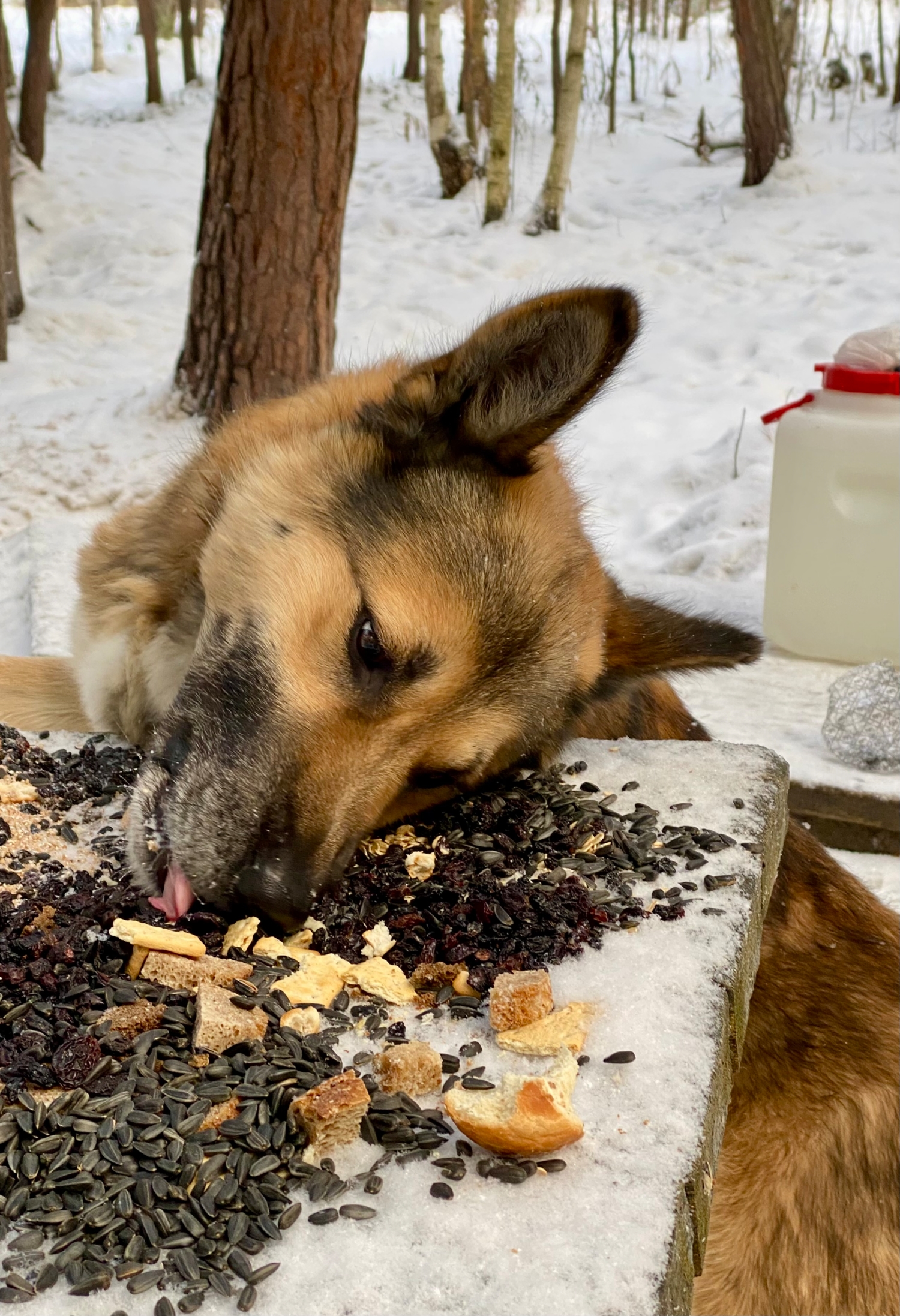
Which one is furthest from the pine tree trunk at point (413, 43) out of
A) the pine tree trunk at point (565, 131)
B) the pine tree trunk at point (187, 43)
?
the pine tree trunk at point (565, 131)

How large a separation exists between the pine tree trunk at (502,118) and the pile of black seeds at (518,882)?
1019 centimetres

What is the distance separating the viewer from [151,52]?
1631 centimetres

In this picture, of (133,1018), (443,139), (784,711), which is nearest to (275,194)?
(784,711)

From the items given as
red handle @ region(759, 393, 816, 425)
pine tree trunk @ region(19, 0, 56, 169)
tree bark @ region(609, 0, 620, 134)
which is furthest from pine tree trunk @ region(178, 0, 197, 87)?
red handle @ region(759, 393, 816, 425)

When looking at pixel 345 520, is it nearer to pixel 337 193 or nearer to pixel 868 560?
pixel 868 560

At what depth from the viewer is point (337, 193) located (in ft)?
19.9

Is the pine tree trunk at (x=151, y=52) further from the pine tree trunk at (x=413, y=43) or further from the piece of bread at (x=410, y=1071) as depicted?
the piece of bread at (x=410, y=1071)

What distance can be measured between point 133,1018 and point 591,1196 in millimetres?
669

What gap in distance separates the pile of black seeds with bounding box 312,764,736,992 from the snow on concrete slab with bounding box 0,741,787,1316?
3.1 inches

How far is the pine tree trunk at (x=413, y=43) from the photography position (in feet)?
53.6

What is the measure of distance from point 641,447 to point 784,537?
3.06 m

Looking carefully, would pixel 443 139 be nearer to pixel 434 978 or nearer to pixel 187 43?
pixel 187 43

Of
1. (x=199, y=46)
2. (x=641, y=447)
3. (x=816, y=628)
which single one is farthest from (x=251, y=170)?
(x=199, y=46)

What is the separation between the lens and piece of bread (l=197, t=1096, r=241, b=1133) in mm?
1477
